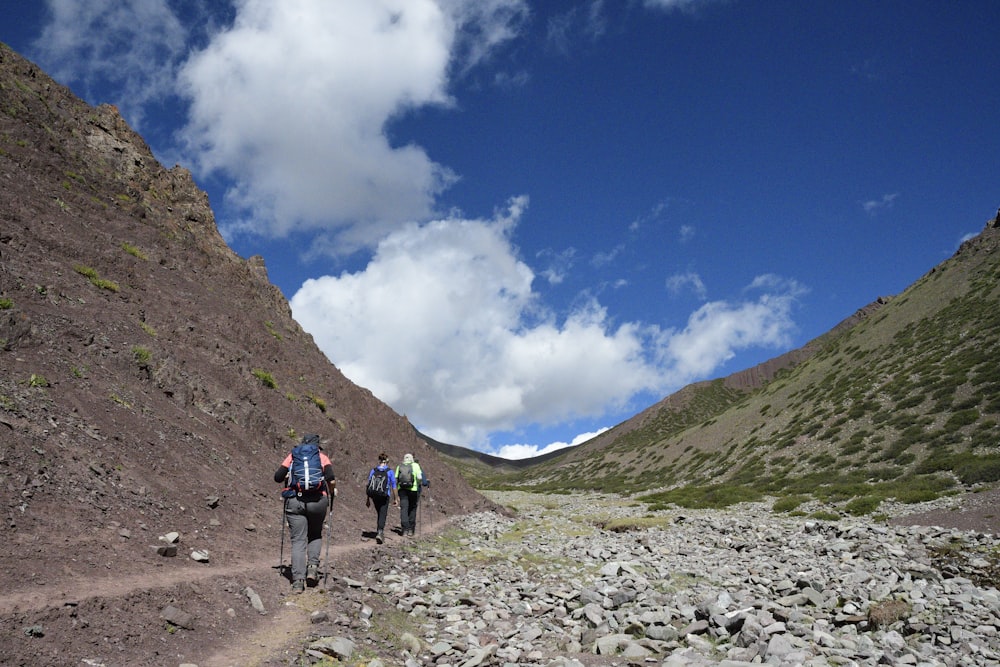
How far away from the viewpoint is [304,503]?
12383 mm

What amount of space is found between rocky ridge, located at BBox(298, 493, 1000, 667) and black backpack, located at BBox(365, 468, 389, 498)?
7.65 feet

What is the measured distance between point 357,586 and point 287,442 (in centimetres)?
1620

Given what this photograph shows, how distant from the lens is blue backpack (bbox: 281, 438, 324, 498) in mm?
12250

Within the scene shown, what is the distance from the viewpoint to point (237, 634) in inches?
365

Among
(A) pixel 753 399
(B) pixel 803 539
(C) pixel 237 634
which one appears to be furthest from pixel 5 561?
(A) pixel 753 399

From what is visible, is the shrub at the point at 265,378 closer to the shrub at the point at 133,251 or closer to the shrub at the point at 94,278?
the shrub at the point at 94,278

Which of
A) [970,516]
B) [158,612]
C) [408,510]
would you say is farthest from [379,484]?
[970,516]

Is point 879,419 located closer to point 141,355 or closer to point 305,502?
point 305,502

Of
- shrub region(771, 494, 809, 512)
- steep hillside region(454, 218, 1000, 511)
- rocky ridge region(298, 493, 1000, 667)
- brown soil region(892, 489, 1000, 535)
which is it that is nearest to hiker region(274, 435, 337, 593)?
rocky ridge region(298, 493, 1000, 667)

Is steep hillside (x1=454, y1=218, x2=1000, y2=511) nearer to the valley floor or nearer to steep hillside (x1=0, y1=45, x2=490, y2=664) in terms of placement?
the valley floor

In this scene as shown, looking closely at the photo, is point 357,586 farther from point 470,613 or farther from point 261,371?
point 261,371

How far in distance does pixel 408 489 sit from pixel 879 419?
195ft

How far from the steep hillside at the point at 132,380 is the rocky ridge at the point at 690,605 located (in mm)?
4235

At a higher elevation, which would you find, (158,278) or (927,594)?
(158,278)
